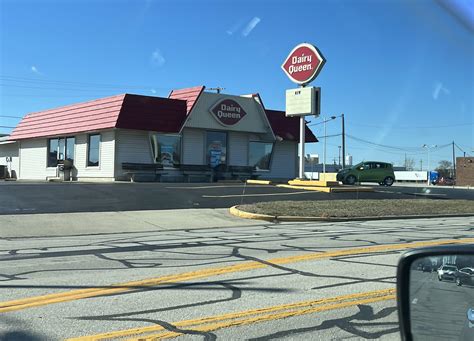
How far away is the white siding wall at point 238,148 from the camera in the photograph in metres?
32.8

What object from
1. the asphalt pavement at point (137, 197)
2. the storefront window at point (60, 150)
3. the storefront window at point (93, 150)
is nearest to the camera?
the asphalt pavement at point (137, 197)

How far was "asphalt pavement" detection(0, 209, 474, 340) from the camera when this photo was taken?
4.81 meters

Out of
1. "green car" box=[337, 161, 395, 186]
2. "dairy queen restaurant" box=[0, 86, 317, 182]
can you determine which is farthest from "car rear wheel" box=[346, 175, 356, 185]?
"dairy queen restaurant" box=[0, 86, 317, 182]

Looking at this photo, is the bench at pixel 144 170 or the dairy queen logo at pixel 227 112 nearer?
the bench at pixel 144 170

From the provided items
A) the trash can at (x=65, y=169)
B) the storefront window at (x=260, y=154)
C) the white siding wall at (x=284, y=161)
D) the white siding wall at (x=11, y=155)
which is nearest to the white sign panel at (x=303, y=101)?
the storefront window at (x=260, y=154)

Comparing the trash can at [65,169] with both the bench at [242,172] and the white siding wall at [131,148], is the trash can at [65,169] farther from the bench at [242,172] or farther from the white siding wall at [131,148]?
the bench at [242,172]

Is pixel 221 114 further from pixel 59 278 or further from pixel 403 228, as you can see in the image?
pixel 59 278

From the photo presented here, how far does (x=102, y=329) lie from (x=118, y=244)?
240 inches

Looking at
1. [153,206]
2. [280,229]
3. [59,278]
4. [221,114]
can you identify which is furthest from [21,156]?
[59,278]

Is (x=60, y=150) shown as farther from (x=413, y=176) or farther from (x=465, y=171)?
(x=413, y=176)

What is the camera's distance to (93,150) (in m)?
30.2

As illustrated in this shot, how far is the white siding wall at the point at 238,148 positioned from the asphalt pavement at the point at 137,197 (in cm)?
789

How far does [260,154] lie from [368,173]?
753cm

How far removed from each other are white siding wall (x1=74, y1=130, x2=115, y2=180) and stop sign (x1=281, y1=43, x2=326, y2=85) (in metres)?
10.7
